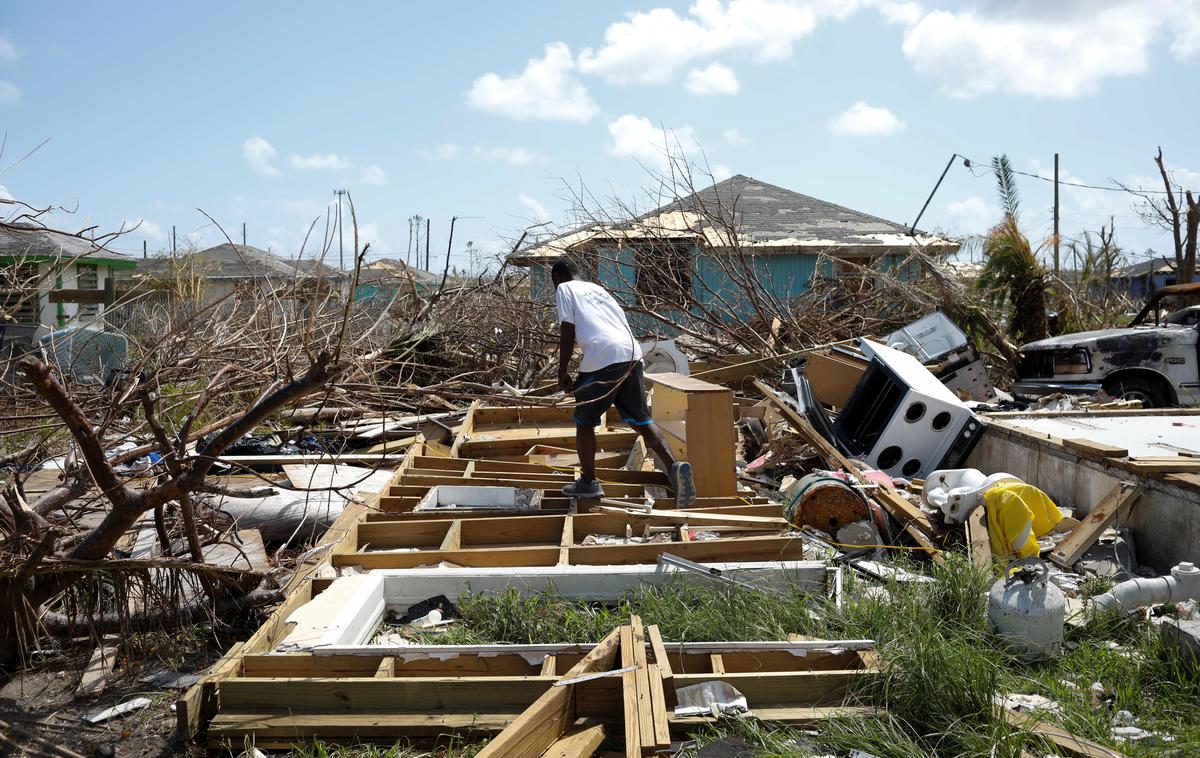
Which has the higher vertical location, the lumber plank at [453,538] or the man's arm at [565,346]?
the man's arm at [565,346]

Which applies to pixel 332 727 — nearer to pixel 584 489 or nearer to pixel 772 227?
pixel 584 489

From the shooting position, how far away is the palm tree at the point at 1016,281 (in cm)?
1428

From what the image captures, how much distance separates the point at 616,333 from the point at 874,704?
11.0 ft

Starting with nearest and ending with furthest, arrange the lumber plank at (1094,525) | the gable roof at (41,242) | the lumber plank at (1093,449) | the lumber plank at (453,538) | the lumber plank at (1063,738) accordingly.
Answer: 1. the lumber plank at (1063,738)
2. the gable roof at (41,242)
3. the lumber plank at (453,538)
4. the lumber plank at (1094,525)
5. the lumber plank at (1093,449)

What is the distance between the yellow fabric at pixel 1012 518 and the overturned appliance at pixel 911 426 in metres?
2.31

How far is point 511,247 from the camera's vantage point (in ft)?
41.4

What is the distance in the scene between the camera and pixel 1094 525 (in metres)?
5.96

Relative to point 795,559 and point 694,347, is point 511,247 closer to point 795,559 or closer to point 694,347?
point 694,347

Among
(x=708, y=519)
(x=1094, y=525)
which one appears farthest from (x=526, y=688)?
(x=1094, y=525)

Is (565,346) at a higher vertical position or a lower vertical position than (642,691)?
higher

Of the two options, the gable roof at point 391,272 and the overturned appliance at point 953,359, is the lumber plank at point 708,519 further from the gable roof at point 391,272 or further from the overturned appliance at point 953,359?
the overturned appliance at point 953,359

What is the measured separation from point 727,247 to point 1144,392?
19.4 feet

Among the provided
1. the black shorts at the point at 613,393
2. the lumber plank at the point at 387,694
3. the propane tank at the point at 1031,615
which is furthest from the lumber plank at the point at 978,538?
the lumber plank at the point at 387,694

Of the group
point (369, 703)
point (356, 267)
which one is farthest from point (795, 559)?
point (356, 267)
